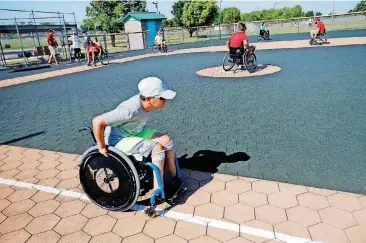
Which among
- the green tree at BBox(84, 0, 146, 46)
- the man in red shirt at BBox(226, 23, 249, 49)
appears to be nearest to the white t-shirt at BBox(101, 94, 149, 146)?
the man in red shirt at BBox(226, 23, 249, 49)

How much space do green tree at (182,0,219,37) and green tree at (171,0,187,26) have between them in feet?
24.1

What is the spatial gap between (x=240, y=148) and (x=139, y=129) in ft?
6.47

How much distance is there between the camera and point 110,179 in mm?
3000

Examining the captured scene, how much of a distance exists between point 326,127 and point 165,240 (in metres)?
3.65

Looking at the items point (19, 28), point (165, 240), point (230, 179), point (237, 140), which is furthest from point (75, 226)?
point (19, 28)

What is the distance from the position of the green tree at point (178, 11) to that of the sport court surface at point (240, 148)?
63681mm

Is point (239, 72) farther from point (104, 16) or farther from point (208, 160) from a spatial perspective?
point (104, 16)

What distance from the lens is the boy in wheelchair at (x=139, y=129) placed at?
2717mm

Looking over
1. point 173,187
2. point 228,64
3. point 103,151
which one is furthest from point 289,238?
point 228,64

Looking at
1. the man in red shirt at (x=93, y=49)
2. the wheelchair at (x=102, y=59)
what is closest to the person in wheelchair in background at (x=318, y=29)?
the wheelchair at (x=102, y=59)

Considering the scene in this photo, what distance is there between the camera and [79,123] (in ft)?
20.9

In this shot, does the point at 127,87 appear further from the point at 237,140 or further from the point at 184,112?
the point at 237,140

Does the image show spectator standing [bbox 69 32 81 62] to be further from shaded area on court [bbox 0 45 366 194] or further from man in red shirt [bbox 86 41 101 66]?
shaded area on court [bbox 0 45 366 194]

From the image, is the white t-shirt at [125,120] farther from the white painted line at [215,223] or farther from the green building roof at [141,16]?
the green building roof at [141,16]
